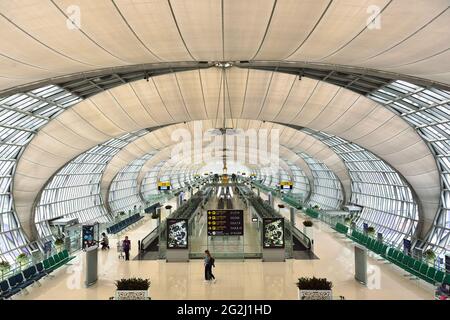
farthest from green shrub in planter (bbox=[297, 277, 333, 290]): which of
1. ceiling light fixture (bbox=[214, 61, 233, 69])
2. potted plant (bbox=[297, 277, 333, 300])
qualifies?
ceiling light fixture (bbox=[214, 61, 233, 69])

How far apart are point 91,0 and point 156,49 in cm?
429

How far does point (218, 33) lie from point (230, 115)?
19482 millimetres

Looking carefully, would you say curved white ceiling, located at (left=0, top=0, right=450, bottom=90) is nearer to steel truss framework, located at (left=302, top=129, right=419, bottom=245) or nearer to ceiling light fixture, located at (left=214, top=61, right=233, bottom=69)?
ceiling light fixture, located at (left=214, top=61, right=233, bottom=69)

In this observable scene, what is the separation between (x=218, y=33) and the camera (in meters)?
12.8

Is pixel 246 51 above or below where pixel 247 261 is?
above

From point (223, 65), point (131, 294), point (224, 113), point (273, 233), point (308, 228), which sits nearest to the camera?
point (131, 294)

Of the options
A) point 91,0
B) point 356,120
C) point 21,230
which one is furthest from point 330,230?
point 21,230

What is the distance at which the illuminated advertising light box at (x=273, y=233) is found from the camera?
15.4m

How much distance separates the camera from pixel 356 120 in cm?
2734

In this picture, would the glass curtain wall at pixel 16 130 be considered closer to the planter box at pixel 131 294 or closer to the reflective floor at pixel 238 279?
the reflective floor at pixel 238 279

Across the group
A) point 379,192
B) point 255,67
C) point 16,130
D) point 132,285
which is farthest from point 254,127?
point 132,285

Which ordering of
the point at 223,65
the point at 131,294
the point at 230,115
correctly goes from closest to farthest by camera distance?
1. the point at 131,294
2. the point at 223,65
3. the point at 230,115

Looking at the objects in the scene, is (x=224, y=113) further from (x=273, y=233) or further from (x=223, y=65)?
(x=273, y=233)

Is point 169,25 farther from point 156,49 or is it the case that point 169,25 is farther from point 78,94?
point 78,94
